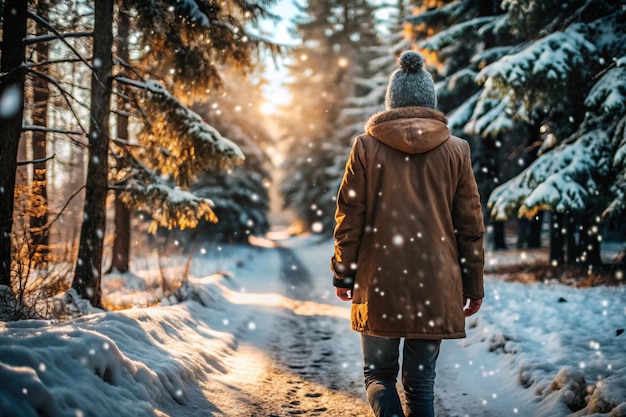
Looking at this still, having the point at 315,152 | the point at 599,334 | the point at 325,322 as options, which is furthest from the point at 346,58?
the point at 599,334

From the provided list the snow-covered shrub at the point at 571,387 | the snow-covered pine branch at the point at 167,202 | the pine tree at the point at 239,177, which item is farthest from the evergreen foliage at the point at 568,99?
the pine tree at the point at 239,177

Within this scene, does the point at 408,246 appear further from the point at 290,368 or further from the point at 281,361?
the point at 281,361

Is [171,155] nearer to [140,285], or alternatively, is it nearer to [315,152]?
[140,285]

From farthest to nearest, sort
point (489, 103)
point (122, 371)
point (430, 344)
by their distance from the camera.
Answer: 1. point (489, 103)
2. point (122, 371)
3. point (430, 344)

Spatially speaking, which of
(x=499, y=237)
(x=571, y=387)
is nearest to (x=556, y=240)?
(x=499, y=237)

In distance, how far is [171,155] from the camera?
6961 millimetres

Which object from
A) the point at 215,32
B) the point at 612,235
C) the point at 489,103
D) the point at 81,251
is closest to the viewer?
the point at 81,251

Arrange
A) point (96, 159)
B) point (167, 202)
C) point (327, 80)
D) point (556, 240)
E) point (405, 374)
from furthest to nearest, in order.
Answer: point (327, 80), point (556, 240), point (167, 202), point (96, 159), point (405, 374)

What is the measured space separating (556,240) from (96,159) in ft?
35.4

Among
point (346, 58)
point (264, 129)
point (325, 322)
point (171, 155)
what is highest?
point (346, 58)

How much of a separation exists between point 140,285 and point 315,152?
19.2 m

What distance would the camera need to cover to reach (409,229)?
2400 mm

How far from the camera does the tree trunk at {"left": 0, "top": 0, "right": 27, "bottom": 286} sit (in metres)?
5.07

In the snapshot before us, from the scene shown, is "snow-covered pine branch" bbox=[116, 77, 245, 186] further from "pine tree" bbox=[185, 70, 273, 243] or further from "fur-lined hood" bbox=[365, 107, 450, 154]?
"pine tree" bbox=[185, 70, 273, 243]
